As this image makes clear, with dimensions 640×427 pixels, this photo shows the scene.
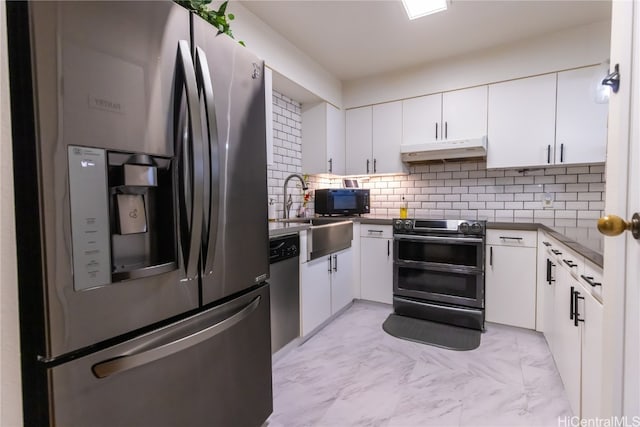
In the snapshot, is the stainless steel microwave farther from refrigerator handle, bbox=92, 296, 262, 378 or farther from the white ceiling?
refrigerator handle, bbox=92, 296, 262, 378

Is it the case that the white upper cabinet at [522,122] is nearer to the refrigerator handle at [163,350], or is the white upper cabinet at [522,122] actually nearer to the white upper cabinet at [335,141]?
the white upper cabinet at [335,141]

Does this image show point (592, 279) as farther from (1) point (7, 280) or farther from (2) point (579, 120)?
(2) point (579, 120)

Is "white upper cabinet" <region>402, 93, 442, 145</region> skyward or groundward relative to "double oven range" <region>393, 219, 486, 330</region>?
skyward

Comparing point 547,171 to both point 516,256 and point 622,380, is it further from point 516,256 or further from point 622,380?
point 622,380

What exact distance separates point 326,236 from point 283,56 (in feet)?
5.14

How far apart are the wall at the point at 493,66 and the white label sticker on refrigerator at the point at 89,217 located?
3085 mm

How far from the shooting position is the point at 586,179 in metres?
2.72

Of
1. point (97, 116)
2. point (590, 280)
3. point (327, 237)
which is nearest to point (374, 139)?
point (327, 237)

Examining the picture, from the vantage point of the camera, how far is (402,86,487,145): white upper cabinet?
2912 millimetres

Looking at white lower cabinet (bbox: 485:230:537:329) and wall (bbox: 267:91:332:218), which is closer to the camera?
white lower cabinet (bbox: 485:230:537:329)

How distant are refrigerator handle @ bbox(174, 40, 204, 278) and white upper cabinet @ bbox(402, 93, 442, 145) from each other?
2633 millimetres

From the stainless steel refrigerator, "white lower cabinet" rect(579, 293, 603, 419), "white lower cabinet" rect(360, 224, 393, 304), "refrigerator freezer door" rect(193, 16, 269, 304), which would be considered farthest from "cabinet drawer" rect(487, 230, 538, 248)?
the stainless steel refrigerator

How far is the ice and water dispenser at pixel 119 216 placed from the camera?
2.51ft

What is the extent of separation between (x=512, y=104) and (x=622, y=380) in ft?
8.73
